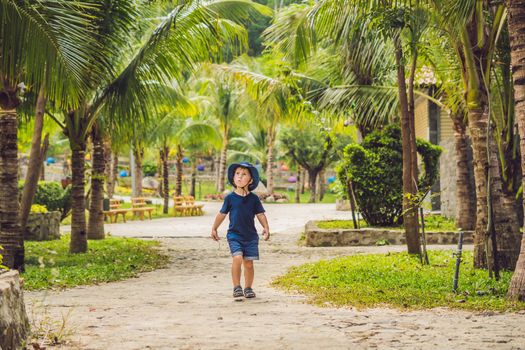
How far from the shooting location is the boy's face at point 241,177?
24.3ft

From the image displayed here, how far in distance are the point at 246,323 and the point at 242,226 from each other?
167 centimetres

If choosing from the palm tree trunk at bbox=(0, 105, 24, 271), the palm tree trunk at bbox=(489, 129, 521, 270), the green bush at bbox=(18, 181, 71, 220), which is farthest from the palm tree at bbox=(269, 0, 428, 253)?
the green bush at bbox=(18, 181, 71, 220)

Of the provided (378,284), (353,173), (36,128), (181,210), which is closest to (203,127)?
(181,210)

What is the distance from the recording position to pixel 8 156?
1013cm

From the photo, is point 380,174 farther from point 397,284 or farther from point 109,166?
point 109,166

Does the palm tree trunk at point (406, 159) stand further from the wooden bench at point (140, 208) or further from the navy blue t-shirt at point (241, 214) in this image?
the wooden bench at point (140, 208)

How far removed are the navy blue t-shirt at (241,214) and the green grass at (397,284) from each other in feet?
3.23

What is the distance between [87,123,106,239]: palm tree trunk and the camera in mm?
15859

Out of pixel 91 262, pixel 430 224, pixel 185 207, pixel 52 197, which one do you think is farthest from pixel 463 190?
pixel 185 207

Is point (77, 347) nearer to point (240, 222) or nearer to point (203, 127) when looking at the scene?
point (240, 222)

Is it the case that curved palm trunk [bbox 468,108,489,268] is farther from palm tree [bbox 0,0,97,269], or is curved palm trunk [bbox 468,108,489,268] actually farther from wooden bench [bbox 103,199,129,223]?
wooden bench [bbox 103,199,129,223]

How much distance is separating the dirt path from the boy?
306 millimetres

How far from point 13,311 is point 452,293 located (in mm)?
4537

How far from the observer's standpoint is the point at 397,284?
809 cm
